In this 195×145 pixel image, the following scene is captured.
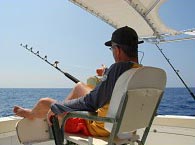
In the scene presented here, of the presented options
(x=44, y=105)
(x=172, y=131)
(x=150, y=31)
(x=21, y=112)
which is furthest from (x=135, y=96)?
(x=150, y=31)

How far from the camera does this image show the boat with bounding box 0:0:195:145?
3076 millimetres

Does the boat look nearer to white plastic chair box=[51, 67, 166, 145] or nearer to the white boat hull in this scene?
the white boat hull

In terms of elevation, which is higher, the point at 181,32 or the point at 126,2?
the point at 126,2

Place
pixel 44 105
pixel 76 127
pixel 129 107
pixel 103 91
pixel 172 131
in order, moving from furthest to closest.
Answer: pixel 172 131 → pixel 44 105 → pixel 76 127 → pixel 103 91 → pixel 129 107

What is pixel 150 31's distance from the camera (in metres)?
3.92

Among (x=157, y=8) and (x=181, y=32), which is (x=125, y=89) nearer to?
(x=157, y=8)

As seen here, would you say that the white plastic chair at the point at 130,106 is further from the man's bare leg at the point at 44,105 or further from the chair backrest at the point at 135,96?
the man's bare leg at the point at 44,105

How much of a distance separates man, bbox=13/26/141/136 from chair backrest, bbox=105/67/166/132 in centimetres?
11

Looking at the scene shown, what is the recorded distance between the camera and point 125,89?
A: 5.75ft

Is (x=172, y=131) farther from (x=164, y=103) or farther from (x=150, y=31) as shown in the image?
(x=164, y=103)

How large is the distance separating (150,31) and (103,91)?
7.22ft

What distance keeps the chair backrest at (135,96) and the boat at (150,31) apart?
1417 millimetres

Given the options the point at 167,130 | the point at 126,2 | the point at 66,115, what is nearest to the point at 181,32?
the point at 126,2

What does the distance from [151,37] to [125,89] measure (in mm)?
2377
